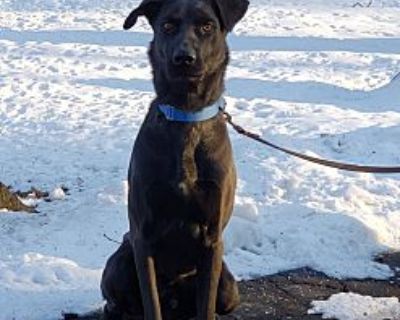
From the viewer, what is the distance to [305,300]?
4945 millimetres

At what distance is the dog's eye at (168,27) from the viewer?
3.73 meters

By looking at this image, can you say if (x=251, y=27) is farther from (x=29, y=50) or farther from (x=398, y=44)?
(x=29, y=50)

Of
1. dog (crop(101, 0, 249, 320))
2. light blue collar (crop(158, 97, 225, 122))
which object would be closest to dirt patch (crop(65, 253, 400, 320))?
dog (crop(101, 0, 249, 320))

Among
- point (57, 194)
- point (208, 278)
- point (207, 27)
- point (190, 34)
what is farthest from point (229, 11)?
point (57, 194)

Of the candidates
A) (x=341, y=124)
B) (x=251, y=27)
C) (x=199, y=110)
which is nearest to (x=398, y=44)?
(x=251, y=27)

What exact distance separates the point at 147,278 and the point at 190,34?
110cm

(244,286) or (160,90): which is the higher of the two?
(160,90)

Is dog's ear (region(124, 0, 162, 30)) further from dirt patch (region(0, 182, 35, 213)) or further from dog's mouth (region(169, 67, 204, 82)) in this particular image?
dirt patch (region(0, 182, 35, 213))

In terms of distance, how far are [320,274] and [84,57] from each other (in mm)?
7055

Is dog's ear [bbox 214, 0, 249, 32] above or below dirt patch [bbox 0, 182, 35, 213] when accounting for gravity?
above

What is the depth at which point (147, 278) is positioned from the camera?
3926mm

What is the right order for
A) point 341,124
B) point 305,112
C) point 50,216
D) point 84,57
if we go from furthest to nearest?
point 84,57 → point 305,112 → point 341,124 → point 50,216

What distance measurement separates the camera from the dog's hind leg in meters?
4.18

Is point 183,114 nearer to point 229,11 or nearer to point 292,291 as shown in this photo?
point 229,11
